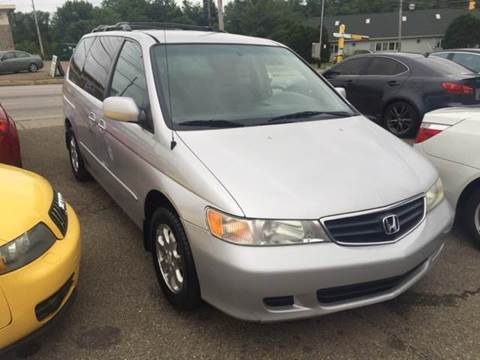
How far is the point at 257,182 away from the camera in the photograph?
249cm

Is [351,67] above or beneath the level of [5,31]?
beneath

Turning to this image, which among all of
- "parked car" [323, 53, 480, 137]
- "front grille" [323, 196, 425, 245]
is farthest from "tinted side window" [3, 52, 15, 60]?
"front grille" [323, 196, 425, 245]

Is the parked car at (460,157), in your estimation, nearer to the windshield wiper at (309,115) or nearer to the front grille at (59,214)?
the windshield wiper at (309,115)

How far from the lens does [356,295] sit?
2.47 meters

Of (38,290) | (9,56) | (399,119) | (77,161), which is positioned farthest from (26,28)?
(38,290)

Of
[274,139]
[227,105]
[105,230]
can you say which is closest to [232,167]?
[274,139]

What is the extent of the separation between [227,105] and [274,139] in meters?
0.50

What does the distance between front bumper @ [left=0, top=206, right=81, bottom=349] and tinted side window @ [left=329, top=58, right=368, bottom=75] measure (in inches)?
308

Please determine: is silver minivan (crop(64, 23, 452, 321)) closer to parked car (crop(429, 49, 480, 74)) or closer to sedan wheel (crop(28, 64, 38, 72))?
parked car (crop(429, 49, 480, 74))

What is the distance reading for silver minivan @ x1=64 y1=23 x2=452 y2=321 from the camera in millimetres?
2314

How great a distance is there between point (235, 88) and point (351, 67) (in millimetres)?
6624

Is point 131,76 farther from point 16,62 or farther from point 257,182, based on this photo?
point 16,62

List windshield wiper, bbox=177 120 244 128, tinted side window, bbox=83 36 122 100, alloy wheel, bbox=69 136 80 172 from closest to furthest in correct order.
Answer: windshield wiper, bbox=177 120 244 128
tinted side window, bbox=83 36 122 100
alloy wheel, bbox=69 136 80 172

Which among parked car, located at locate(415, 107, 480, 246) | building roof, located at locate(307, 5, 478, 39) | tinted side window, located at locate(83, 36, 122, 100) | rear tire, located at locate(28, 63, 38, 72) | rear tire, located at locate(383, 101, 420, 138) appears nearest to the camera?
parked car, located at locate(415, 107, 480, 246)
